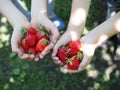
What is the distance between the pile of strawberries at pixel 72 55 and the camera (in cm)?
261

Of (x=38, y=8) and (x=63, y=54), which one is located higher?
(x=38, y=8)

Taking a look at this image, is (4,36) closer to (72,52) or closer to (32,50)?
(32,50)

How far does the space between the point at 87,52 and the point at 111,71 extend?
0.92 metres

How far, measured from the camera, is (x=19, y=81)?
353 cm

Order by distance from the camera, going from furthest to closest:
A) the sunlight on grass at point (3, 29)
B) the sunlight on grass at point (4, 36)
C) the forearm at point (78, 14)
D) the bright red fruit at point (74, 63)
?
the sunlight on grass at point (3, 29) → the sunlight on grass at point (4, 36) → the forearm at point (78, 14) → the bright red fruit at point (74, 63)

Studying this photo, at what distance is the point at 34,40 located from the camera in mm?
2699

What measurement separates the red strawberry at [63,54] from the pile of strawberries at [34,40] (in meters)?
0.14

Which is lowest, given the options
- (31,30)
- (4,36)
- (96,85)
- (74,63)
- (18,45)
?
(96,85)

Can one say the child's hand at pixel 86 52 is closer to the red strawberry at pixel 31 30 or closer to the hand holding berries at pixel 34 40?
the hand holding berries at pixel 34 40

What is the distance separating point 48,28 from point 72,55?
35 cm

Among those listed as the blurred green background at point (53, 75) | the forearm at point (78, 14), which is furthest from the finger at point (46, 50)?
the blurred green background at point (53, 75)

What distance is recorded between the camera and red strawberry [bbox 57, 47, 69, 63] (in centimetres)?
262

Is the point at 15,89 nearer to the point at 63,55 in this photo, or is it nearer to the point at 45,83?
the point at 45,83

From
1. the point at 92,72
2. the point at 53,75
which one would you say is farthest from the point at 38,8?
the point at 92,72
